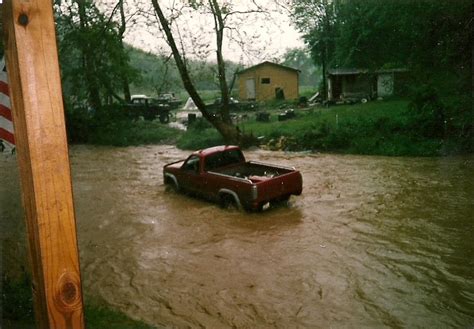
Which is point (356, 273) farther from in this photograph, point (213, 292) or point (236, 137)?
point (236, 137)

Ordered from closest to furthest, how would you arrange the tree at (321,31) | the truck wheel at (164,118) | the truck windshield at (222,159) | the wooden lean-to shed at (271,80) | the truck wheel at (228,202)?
the truck wheel at (228,202)
the truck windshield at (222,159)
the truck wheel at (164,118)
the tree at (321,31)
the wooden lean-to shed at (271,80)

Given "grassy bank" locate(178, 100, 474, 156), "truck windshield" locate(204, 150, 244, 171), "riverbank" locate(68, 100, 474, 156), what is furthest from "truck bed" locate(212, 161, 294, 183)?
"grassy bank" locate(178, 100, 474, 156)

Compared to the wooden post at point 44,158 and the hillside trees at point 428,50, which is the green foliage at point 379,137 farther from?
the wooden post at point 44,158

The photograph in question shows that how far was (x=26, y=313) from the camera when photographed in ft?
14.6

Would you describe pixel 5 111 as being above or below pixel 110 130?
above

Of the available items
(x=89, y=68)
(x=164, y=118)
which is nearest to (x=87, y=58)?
(x=89, y=68)

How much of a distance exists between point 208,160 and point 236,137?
1012cm

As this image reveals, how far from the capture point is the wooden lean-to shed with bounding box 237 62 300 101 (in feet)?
143

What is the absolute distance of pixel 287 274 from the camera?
744 cm

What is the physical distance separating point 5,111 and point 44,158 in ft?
7.79

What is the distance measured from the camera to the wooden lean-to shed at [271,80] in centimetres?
4356

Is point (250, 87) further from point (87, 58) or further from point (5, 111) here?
point (5, 111)

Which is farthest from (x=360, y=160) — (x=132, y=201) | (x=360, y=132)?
(x=132, y=201)

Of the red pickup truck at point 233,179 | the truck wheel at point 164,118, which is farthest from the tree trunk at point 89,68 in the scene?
the red pickup truck at point 233,179
